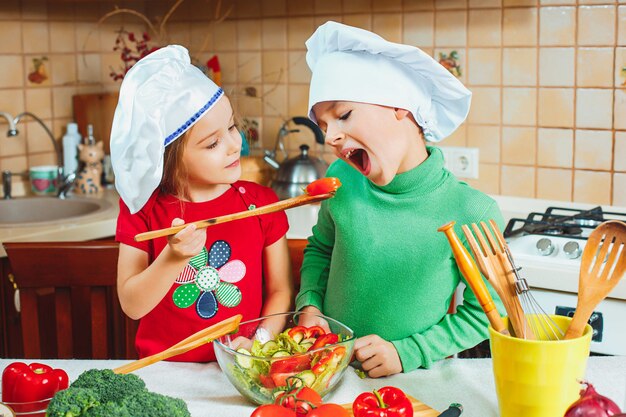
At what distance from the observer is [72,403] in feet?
2.84

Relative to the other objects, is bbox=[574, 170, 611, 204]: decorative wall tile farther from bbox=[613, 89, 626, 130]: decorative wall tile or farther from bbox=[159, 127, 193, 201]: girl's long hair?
bbox=[159, 127, 193, 201]: girl's long hair

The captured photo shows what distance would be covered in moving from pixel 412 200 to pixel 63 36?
1.82m

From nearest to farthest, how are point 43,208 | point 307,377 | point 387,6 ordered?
point 307,377 → point 387,6 → point 43,208

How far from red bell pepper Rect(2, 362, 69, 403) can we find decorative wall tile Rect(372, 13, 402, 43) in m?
1.63

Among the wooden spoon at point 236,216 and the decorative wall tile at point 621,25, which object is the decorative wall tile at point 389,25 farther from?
the wooden spoon at point 236,216

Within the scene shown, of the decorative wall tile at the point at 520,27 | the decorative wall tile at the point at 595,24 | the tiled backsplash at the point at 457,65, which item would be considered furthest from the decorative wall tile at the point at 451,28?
the decorative wall tile at the point at 595,24

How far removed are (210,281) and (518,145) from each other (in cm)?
118

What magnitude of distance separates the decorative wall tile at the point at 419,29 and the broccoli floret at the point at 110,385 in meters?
1.65

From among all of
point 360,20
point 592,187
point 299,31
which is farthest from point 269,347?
point 299,31

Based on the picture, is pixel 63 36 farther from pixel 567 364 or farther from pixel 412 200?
pixel 567 364

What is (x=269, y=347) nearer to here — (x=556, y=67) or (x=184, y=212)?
(x=184, y=212)

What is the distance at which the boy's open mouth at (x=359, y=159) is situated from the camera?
1.23m

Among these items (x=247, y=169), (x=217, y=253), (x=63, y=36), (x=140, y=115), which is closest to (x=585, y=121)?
(x=247, y=169)

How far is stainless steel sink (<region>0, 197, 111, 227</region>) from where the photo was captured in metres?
2.48
